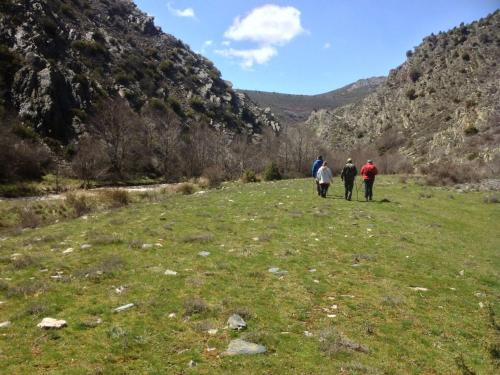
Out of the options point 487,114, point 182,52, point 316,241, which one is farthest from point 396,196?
point 182,52

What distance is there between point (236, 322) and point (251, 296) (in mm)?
1640

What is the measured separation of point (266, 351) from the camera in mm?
7324

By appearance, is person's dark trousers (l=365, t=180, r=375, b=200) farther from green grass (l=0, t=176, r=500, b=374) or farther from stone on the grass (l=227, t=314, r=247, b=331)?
stone on the grass (l=227, t=314, r=247, b=331)

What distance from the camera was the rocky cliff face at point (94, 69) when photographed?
62812mm

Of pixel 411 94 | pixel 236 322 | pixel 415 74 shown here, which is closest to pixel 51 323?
pixel 236 322

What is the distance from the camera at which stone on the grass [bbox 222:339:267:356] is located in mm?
7227

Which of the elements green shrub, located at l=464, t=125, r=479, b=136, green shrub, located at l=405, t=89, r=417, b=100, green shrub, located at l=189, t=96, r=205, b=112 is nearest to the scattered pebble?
green shrub, located at l=464, t=125, r=479, b=136

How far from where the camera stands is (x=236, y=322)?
8328 millimetres

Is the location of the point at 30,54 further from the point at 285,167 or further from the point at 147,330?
the point at 147,330

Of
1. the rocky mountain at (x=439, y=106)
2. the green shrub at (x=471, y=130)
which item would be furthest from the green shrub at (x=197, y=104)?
the green shrub at (x=471, y=130)

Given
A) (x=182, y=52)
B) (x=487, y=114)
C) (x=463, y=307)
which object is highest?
(x=182, y=52)

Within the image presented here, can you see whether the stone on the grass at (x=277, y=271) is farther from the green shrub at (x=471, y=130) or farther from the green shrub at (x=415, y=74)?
the green shrub at (x=415, y=74)

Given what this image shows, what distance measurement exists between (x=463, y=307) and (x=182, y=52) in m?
126

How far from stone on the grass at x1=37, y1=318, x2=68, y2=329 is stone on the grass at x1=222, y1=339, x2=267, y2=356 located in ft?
10.4
